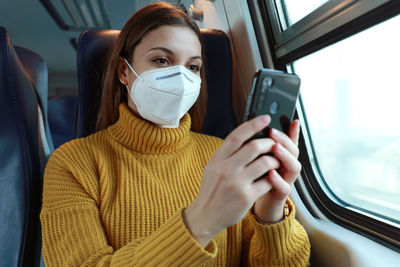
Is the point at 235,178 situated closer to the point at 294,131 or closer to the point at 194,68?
the point at 294,131

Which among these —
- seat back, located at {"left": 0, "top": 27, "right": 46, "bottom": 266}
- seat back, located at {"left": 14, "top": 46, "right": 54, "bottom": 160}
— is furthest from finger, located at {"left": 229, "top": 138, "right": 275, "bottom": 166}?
seat back, located at {"left": 14, "top": 46, "right": 54, "bottom": 160}

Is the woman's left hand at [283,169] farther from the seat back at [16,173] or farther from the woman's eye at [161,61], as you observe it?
the seat back at [16,173]

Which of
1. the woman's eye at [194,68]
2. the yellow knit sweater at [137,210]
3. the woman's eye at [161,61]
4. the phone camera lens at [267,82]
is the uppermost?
the woman's eye at [161,61]

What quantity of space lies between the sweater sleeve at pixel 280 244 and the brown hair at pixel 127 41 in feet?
2.40

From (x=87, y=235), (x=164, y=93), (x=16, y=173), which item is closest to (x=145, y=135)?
(x=164, y=93)

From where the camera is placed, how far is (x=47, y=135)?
4.51 feet

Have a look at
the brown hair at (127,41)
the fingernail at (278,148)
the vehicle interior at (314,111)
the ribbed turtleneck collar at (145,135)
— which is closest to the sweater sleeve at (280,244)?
the vehicle interior at (314,111)

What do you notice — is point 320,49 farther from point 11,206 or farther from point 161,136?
point 11,206

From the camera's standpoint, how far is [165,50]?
102 cm

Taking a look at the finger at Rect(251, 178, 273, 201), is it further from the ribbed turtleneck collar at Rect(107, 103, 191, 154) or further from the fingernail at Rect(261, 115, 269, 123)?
the ribbed turtleneck collar at Rect(107, 103, 191, 154)

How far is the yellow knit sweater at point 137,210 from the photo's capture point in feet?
2.00

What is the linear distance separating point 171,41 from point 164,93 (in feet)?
0.68

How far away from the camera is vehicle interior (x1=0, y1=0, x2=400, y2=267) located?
876mm

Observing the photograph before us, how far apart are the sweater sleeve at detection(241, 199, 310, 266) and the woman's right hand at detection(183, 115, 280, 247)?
241mm
